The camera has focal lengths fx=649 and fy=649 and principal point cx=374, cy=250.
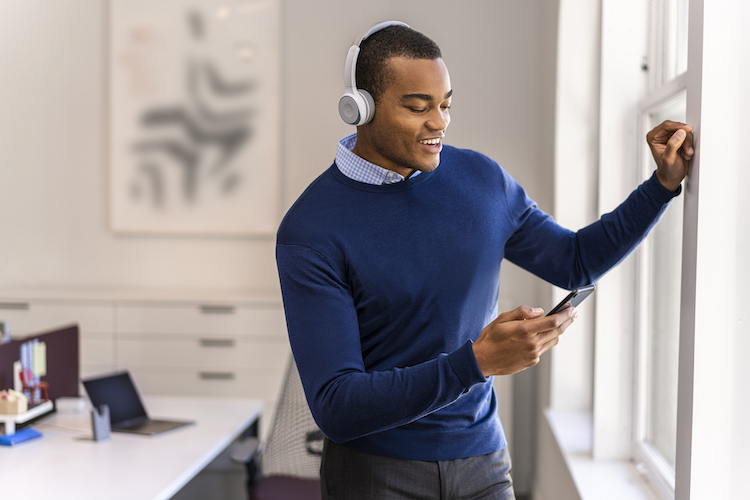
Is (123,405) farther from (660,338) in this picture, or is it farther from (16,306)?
(660,338)

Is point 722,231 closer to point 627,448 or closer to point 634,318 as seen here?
point 634,318

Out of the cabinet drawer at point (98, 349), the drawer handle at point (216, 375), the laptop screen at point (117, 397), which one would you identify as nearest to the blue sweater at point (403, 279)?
the laptop screen at point (117, 397)

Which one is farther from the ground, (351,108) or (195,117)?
(195,117)

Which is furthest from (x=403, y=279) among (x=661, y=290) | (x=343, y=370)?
(x=661, y=290)

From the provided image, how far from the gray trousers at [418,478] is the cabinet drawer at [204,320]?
2121 millimetres

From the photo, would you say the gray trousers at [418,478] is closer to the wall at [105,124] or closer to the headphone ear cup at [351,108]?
the headphone ear cup at [351,108]

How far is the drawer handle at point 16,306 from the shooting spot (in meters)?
3.45

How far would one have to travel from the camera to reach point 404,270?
46.8 inches

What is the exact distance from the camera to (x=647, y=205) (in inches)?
47.8

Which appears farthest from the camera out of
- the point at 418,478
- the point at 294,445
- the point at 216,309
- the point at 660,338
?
the point at 216,309

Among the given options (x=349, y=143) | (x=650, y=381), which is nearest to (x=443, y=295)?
(x=349, y=143)

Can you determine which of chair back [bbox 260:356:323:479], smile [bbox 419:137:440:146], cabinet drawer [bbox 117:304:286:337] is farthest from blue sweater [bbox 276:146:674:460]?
cabinet drawer [bbox 117:304:286:337]

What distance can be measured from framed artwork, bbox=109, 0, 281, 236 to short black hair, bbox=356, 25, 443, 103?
259 cm

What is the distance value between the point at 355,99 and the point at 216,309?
8.01ft
